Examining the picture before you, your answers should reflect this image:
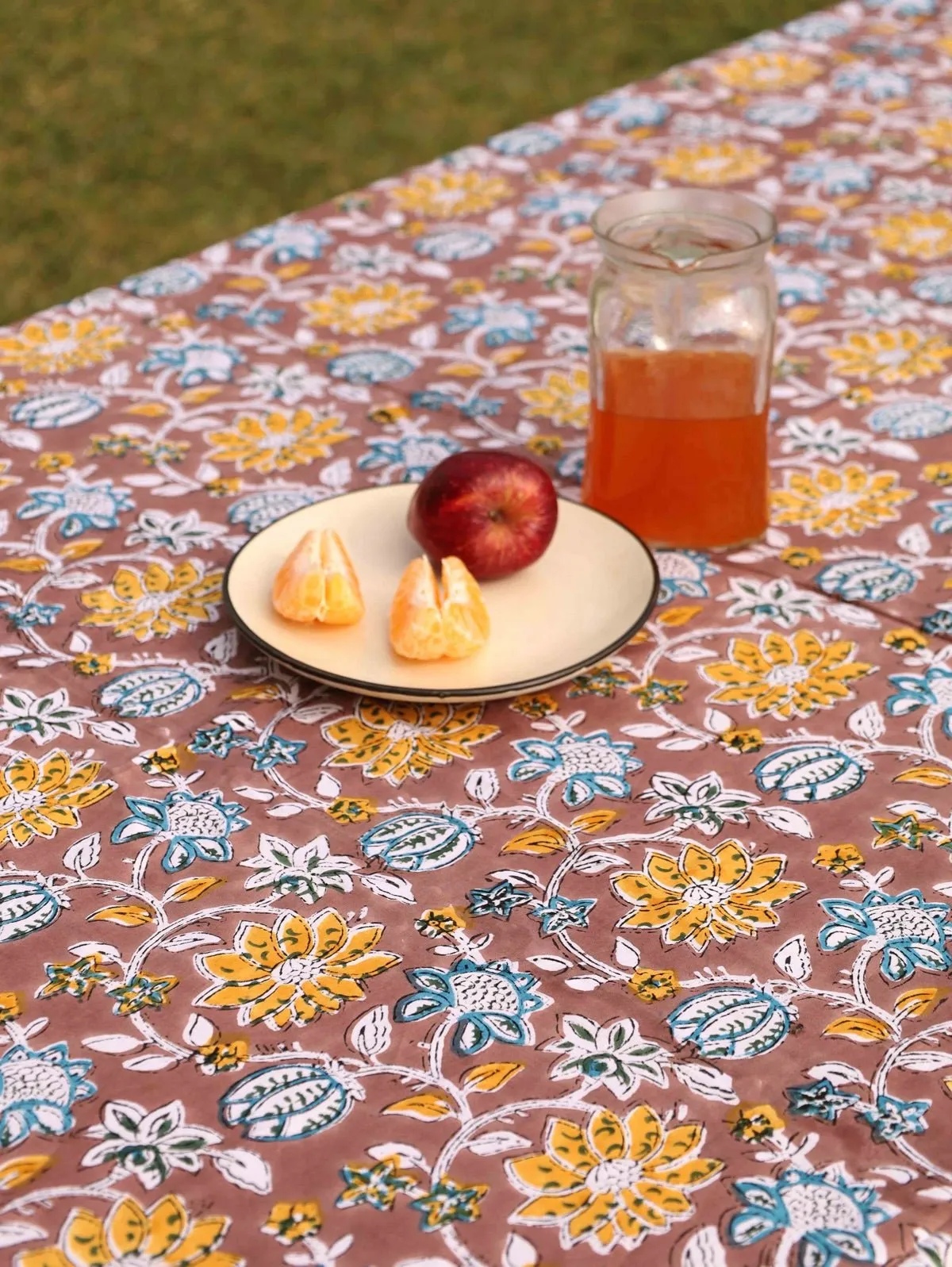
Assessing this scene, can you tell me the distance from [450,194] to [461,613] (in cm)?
117

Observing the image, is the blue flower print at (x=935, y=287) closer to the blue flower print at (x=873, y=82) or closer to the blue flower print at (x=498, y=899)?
the blue flower print at (x=873, y=82)

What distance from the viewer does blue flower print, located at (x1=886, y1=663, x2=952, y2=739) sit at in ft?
3.80

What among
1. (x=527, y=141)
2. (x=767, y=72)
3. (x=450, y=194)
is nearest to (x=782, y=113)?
(x=767, y=72)

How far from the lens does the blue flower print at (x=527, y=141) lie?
2.29 meters

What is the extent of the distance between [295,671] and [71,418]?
0.58 meters

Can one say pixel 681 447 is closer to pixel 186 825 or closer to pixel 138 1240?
pixel 186 825

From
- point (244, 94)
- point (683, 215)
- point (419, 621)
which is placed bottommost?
point (244, 94)

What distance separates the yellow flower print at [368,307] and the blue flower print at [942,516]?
0.67 m

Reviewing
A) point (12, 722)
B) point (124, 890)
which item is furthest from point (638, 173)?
point (124, 890)

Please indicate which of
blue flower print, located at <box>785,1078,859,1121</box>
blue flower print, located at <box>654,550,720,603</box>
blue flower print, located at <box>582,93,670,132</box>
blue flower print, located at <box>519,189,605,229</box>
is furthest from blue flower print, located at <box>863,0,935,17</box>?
blue flower print, located at <box>785,1078,859,1121</box>

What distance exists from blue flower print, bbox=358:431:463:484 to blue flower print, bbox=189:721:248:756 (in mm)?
431

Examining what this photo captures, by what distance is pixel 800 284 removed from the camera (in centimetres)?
190

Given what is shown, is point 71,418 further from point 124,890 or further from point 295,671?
point 124,890

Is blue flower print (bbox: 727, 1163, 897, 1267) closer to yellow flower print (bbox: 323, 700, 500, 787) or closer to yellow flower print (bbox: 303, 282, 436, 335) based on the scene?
yellow flower print (bbox: 323, 700, 500, 787)
